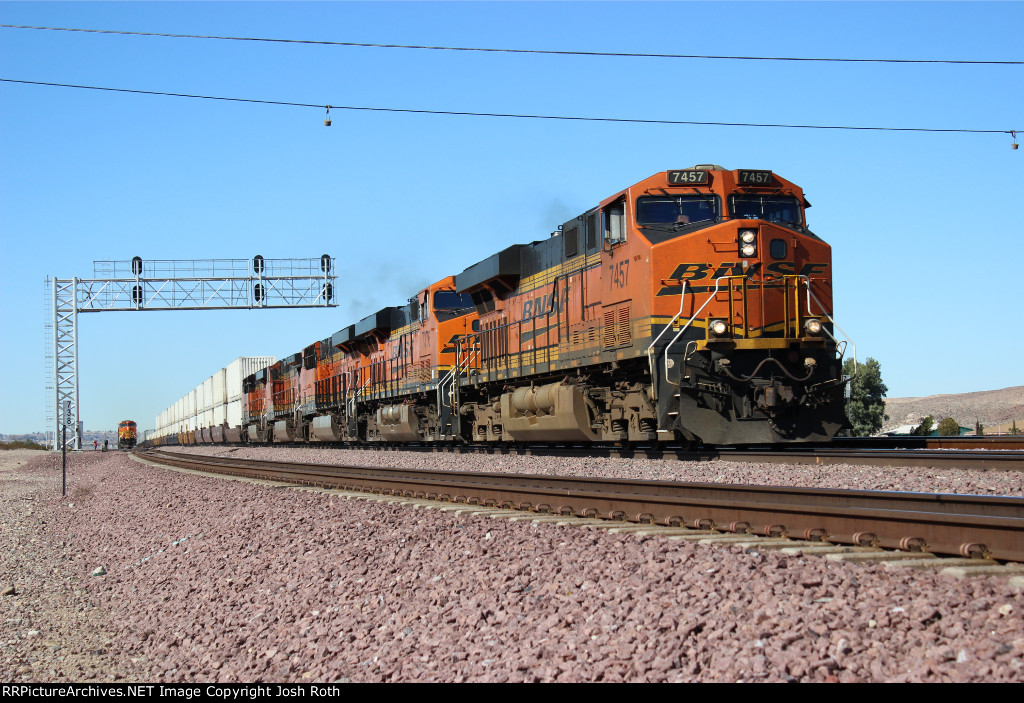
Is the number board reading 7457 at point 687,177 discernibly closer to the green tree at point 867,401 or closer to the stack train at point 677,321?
the stack train at point 677,321

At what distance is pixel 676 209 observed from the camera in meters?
13.5

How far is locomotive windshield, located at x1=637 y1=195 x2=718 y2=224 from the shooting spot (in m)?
13.4

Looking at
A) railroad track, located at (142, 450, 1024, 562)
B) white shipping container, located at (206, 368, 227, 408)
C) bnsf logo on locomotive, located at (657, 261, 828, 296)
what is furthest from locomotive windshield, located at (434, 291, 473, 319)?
white shipping container, located at (206, 368, 227, 408)

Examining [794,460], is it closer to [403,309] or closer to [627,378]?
[627,378]

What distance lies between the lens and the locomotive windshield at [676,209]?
1345 cm

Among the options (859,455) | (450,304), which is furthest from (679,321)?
(450,304)

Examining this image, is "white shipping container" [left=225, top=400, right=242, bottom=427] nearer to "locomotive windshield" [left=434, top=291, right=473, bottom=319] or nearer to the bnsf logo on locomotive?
"locomotive windshield" [left=434, top=291, right=473, bottom=319]

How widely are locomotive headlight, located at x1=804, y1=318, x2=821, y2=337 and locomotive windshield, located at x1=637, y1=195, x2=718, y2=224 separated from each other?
204cm

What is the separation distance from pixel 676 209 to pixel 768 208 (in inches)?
55.3

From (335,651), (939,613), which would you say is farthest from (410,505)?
(939,613)

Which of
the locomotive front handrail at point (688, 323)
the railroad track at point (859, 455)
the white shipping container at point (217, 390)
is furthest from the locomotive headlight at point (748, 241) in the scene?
the white shipping container at point (217, 390)

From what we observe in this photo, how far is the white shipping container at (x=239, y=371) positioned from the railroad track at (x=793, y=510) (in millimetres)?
43583

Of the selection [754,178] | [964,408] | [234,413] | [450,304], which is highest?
[754,178]

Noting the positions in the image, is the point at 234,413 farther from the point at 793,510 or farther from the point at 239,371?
the point at 793,510
